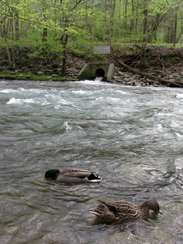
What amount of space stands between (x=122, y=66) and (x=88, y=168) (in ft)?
73.8

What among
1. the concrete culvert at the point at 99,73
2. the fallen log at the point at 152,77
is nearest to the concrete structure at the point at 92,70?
the concrete culvert at the point at 99,73

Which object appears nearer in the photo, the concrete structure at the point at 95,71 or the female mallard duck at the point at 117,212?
the female mallard duck at the point at 117,212

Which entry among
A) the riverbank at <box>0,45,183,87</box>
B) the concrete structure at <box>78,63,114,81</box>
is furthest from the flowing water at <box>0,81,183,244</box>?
the concrete structure at <box>78,63,114,81</box>

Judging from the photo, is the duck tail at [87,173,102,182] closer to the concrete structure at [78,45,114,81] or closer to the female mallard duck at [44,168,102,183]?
the female mallard duck at [44,168,102,183]

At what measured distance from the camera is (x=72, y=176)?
10.4 feet

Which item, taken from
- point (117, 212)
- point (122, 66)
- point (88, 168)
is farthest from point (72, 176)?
point (122, 66)

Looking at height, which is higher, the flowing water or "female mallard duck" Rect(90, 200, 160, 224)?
"female mallard duck" Rect(90, 200, 160, 224)

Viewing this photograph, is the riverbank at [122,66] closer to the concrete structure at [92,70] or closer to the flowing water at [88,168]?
the concrete structure at [92,70]

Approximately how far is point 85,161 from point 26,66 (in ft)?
77.2

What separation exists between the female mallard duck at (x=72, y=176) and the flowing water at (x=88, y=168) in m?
0.09

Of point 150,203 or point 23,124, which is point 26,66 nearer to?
point 23,124

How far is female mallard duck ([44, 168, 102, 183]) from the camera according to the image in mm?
3166

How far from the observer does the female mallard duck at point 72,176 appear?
Result: 3.17m

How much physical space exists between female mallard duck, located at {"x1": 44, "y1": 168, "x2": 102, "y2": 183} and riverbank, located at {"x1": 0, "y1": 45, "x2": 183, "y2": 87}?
1777 centimetres
